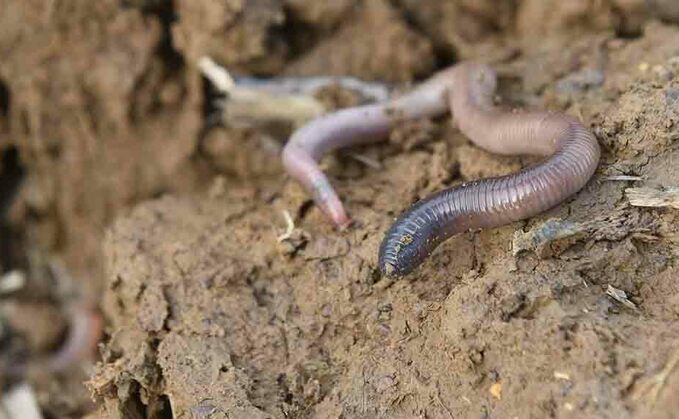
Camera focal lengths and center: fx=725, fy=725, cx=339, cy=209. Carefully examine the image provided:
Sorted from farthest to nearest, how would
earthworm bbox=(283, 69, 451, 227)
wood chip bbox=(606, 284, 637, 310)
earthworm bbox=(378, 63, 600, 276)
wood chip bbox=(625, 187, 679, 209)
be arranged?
earthworm bbox=(283, 69, 451, 227) < earthworm bbox=(378, 63, 600, 276) < wood chip bbox=(625, 187, 679, 209) < wood chip bbox=(606, 284, 637, 310)

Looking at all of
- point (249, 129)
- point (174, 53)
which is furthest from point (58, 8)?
point (249, 129)

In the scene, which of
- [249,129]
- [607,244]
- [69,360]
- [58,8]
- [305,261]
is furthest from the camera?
→ [69,360]

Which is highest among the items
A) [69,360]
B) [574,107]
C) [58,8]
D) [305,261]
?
[58,8]

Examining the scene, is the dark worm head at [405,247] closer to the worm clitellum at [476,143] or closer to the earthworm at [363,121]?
the worm clitellum at [476,143]

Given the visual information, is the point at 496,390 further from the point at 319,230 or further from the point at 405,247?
the point at 319,230

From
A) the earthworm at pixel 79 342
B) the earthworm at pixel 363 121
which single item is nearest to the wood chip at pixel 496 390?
the earthworm at pixel 363 121

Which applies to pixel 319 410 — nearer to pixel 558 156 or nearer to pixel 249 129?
pixel 558 156

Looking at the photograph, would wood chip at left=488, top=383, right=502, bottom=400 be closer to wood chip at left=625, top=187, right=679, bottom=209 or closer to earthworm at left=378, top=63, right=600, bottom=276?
earthworm at left=378, top=63, right=600, bottom=276

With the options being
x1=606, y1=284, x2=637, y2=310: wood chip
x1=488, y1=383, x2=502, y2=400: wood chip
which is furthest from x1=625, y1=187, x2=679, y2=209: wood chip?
x1=488, y1=383, x2=502, y2=400: wood chip
